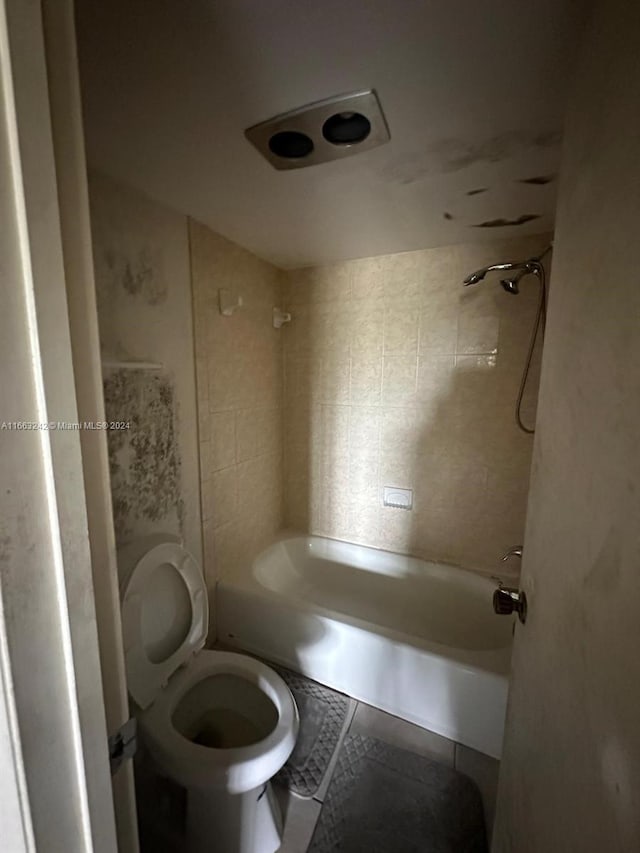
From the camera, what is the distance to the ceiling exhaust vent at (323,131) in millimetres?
795

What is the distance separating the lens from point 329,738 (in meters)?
1.31

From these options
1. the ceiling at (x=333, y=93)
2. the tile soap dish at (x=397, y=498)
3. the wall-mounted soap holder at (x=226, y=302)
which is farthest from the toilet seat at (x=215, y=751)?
the ceiling at (x=333, y=93)

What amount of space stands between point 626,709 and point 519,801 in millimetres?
524

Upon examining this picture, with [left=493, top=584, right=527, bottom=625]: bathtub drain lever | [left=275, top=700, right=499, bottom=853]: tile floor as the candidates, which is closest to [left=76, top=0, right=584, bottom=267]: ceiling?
[left=493, top=584, right=527, bottom=625]: bathtub drain lever

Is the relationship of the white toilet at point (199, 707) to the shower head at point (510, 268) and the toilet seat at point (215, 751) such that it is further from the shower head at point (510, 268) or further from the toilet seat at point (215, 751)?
the shower head at point (510, 268)

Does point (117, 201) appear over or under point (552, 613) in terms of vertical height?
over

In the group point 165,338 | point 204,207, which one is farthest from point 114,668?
point 204,207

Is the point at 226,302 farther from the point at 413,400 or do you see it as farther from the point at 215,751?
the point at 215,751

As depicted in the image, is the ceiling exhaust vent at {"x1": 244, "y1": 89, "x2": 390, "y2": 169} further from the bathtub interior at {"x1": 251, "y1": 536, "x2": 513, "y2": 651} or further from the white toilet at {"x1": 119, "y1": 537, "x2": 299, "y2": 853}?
the bathtub interior at {"x1": 251, "y1": 536, "x2": 513, "y2": 651}

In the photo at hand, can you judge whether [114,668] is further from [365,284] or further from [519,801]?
[365,284]

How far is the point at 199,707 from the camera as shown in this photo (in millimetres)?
1175

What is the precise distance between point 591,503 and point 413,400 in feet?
4.80

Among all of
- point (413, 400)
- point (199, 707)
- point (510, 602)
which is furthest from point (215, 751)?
point (413, 400)

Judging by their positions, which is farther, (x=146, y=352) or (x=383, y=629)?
(x=383, y=629)
